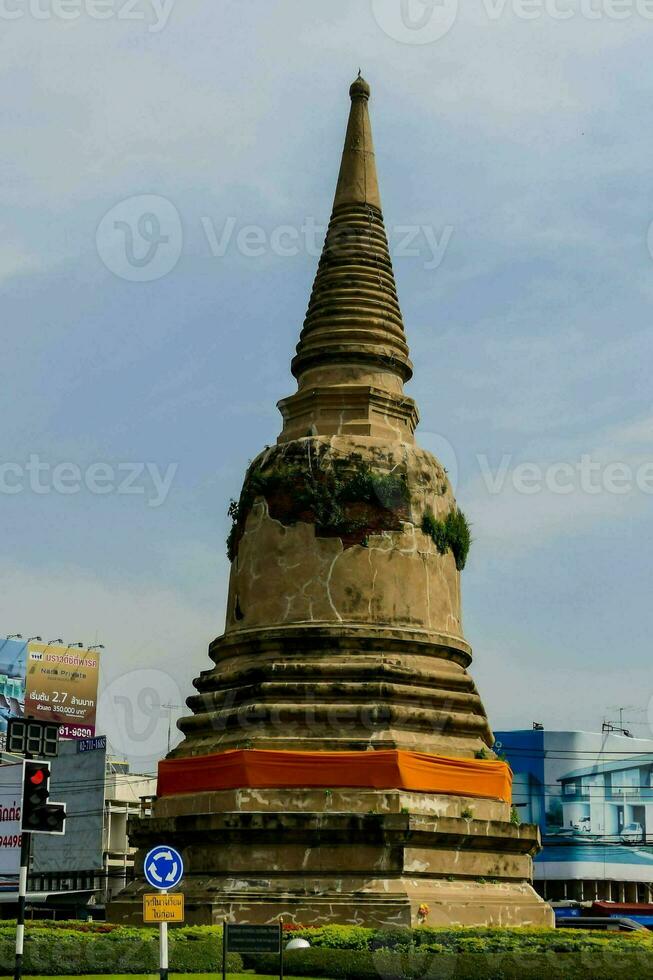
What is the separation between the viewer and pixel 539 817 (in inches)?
3226

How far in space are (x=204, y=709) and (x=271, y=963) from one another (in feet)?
32.1

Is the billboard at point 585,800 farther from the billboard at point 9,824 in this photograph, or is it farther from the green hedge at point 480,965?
the green hedge at point 480,965

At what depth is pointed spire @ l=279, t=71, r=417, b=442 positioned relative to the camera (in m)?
37.1

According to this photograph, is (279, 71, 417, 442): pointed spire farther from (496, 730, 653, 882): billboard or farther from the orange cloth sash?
(496, 730, 653, 882): billboard

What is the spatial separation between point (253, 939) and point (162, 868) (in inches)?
72.8

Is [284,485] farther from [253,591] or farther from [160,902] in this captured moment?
[160,902]

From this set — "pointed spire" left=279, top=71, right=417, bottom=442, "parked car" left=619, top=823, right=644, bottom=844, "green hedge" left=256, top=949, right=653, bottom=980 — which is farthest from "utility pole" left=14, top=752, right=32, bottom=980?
"parked car" left=619, top=823, right=644, bottom=844

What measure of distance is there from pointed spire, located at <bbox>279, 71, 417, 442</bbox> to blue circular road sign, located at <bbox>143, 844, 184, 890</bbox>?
18.2 m

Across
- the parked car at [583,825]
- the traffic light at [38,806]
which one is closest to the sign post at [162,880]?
the traffic light at [38,806]

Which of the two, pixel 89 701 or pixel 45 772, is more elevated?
pixel 89 701

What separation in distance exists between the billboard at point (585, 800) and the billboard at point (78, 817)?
23.3 meters

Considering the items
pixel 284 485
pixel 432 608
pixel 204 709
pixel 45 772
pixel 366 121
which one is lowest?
pixel 45 772

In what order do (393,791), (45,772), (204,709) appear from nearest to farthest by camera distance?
(45,772) < (393,791) < (204,709)

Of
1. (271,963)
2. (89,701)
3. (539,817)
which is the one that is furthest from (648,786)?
(271,963)
